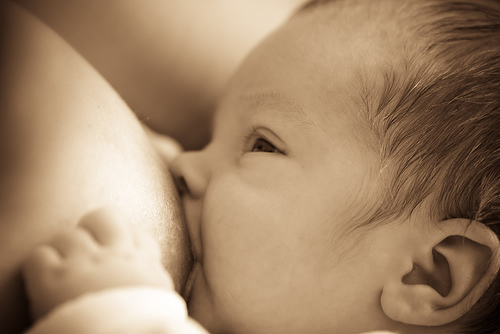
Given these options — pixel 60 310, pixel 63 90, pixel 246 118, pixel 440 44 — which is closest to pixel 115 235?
pixel 60 310

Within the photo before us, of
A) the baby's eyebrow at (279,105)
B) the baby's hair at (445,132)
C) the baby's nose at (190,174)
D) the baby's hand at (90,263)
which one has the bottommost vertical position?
the baby's nose at (190,174)

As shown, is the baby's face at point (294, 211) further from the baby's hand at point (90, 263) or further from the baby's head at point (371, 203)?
the baby's hand at point (90, 263)

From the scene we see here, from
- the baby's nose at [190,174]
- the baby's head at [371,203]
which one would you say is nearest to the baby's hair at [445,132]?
the baby's head at [371,203]

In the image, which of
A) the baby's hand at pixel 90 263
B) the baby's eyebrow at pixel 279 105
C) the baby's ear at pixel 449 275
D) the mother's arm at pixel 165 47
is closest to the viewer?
the baby's hand at pixel 90 263

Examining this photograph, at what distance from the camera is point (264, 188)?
0.75 m

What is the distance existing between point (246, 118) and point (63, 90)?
12.3 inches

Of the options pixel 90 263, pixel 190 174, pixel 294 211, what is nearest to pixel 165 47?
pixel 190 174

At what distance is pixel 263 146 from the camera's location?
0.83 m

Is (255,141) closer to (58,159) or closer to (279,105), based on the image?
(279,105)

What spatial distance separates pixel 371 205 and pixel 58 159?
415mm

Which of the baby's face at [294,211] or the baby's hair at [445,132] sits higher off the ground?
the baby's hair at [445,132]

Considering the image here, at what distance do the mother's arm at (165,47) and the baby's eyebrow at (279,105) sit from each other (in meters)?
0.28

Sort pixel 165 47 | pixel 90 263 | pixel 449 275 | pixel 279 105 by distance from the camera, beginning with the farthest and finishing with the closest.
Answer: pixel 165 47 < pixel 279 105 < pixel 449 275 < pixel 90 263

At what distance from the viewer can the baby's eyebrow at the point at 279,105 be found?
778 millimetres
